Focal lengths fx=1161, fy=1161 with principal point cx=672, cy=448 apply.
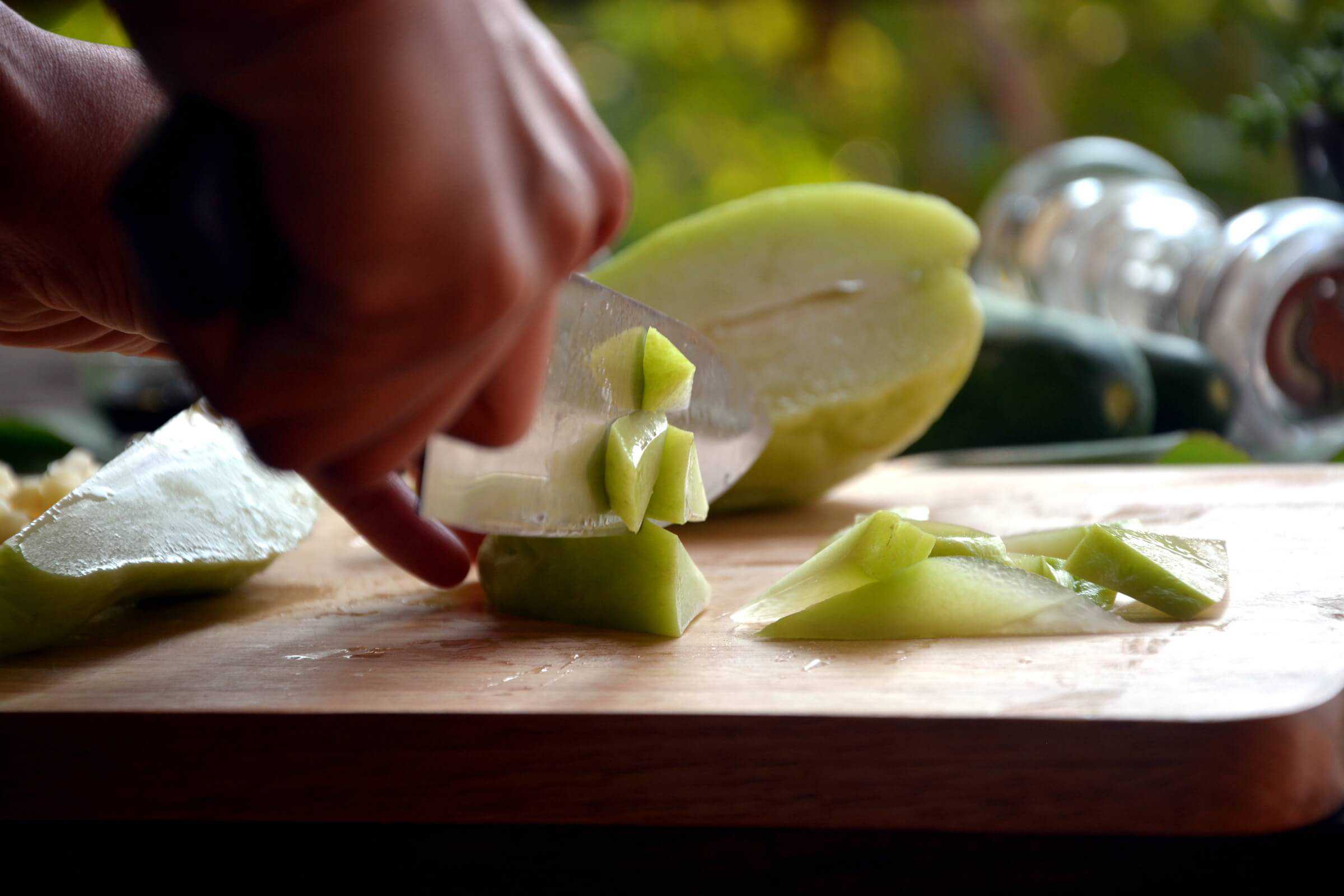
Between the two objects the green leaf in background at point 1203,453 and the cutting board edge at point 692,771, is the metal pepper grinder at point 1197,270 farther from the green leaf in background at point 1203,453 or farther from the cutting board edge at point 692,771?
the cutting board edge at point 692,771

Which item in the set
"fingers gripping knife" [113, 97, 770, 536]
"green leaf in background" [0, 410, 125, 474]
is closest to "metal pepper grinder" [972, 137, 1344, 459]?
"fingers gripping knife" [113, 97, 770, 536]

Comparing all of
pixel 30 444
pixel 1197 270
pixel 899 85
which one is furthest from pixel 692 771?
pixel 899 85

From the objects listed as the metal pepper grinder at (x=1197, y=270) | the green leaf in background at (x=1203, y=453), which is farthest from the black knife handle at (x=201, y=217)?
the metal pepper grinder at (x=1197, y=270)

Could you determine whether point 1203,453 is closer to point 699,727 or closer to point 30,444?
point 699,727

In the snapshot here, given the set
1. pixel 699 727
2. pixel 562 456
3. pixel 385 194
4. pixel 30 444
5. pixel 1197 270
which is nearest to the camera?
pixel 385 194

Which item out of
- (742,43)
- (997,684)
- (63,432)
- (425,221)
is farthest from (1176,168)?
(425,221)
